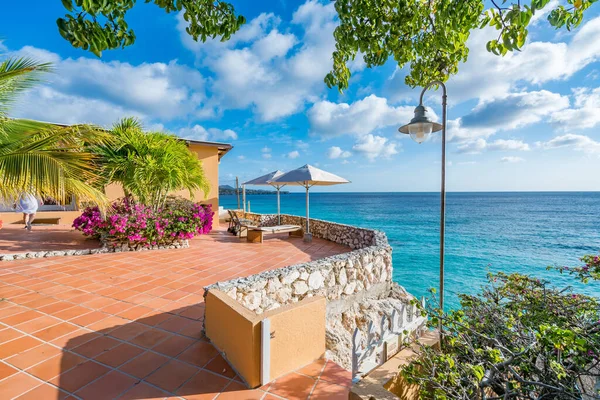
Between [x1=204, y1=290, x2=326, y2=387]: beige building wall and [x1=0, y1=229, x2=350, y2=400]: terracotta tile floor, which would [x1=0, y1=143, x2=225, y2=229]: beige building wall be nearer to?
[x1=0, y1=229, x2=350, y2=400]: terracotta tile floor

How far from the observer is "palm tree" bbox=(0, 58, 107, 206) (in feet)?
11.4

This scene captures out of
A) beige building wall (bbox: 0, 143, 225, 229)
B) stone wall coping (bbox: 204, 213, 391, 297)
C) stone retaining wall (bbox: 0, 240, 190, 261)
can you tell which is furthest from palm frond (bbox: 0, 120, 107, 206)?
beige building wall (bbox: 0, 143, 225, 229)

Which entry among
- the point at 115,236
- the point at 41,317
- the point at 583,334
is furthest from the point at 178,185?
the point at 583,334

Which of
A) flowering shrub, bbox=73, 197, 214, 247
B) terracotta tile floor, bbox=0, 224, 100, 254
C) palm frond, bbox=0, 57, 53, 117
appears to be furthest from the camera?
terracotta tile floor, bbox=0, 224, 100, 254

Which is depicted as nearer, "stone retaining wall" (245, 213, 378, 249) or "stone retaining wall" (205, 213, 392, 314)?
"stone retaining wall" (205, 213, 392, 314)

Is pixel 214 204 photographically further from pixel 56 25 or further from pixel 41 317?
pixel 56 25

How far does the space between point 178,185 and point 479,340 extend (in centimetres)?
827

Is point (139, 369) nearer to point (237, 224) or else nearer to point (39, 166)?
point (39, 166)

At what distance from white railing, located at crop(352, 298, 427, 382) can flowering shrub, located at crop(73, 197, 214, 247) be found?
6.57 metres

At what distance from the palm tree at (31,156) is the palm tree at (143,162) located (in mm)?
2821

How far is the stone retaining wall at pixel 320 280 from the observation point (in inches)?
140

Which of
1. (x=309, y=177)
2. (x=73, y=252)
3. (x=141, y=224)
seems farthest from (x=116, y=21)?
(x=73, y=252)

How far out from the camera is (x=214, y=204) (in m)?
12.2

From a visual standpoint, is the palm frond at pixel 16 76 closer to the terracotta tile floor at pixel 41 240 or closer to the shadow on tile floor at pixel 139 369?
the shadow on tile floor at pixel 139 369
